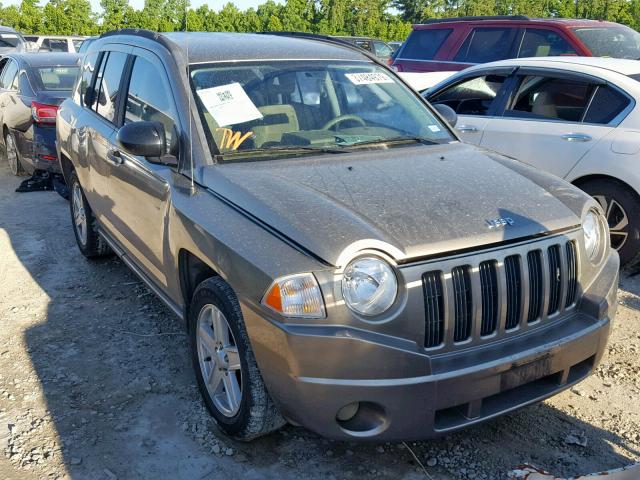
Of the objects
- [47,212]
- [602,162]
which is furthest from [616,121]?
[47,212]

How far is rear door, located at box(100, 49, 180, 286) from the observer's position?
363 centimetres

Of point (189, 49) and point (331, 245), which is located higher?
point (189, 49)

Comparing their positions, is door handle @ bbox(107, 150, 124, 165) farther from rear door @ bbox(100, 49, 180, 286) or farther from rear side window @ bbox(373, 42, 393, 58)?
rear side window @ bbox(373, 42, 393, 58)

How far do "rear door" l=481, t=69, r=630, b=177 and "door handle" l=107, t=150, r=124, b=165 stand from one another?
340 cm

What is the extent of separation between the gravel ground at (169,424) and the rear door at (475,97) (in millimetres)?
2279

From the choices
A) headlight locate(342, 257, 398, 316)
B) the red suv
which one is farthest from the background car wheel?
headlight locate(342, 257, 398, 316)

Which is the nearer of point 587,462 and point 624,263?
point 587,462

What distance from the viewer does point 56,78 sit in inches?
338

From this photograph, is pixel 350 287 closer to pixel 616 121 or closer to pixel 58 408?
pixel 58 408

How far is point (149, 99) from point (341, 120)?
117 centimetres

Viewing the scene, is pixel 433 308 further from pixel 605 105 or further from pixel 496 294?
pixel 605 105

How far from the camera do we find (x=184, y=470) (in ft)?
9.92

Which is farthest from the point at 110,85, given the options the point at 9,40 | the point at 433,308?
the point at 9,40

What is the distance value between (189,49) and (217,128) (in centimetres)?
65
